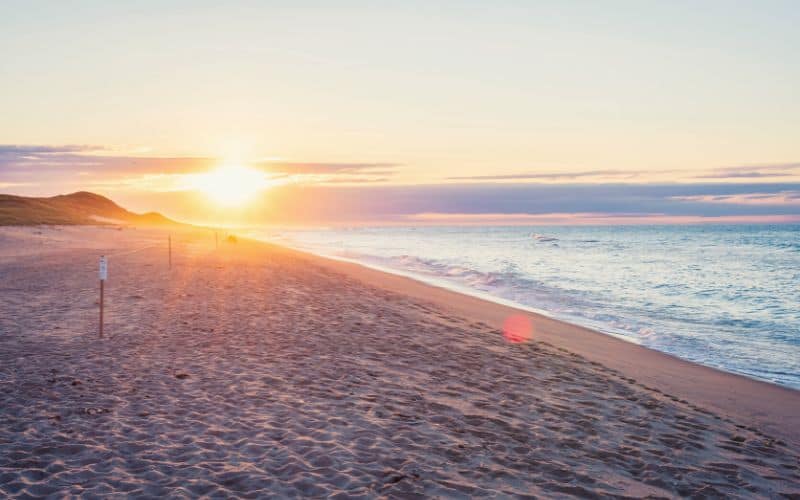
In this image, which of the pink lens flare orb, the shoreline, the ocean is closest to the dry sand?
the shoreline

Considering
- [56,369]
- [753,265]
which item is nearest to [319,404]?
[56,369]

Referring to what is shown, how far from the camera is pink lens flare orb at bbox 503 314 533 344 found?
630 inches

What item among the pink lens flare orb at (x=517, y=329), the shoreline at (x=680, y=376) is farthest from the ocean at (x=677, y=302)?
the pink lens flare orb at (x=517, y=329)

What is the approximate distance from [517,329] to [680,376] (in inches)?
218

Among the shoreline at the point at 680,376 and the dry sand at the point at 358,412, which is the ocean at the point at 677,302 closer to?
the shoreline at the point at 680,376

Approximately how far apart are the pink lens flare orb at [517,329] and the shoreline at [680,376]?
0.75 ft

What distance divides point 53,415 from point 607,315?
20.5 m

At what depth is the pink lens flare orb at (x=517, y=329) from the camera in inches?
630

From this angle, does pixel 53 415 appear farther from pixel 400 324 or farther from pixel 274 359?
pixel 400 324

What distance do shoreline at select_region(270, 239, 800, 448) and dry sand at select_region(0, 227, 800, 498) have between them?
82 millimetres

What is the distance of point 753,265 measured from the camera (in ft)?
183

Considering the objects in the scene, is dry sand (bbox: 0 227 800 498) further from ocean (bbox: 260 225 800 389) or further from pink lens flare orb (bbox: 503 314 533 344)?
ocean (bbox: 260 225 800 389)

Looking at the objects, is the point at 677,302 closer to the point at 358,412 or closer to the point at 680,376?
the point at 680,376

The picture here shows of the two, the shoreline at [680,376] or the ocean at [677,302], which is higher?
the shoreline at [680,376]
